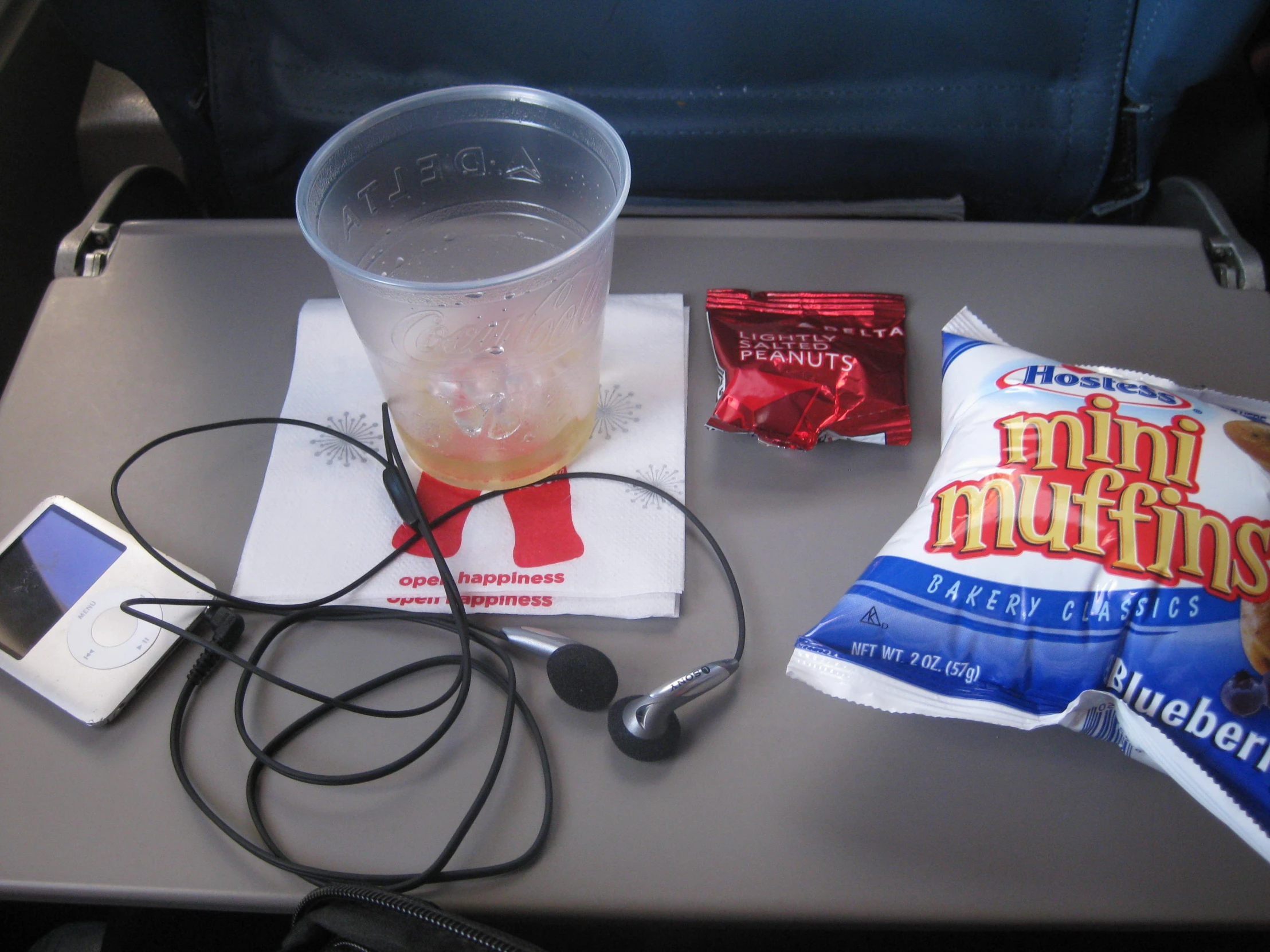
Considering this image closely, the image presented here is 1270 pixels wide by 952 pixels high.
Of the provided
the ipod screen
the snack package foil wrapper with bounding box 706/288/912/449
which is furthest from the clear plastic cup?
the ipod screen

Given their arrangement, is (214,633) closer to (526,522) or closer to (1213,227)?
(526,522)

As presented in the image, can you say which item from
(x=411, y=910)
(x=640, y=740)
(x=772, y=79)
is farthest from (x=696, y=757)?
(x=772, y=79)

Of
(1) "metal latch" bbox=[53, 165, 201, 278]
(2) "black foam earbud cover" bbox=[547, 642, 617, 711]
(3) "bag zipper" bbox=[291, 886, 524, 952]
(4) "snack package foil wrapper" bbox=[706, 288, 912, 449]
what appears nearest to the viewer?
(3) "bag zipper" bbox=[291, 886, 524, 952]

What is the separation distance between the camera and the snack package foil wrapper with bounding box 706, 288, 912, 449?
63 cm

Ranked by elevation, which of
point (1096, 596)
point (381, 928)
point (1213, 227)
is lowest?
point (381, 928)

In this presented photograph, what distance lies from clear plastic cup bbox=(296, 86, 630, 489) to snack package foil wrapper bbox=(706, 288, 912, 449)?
11 cm

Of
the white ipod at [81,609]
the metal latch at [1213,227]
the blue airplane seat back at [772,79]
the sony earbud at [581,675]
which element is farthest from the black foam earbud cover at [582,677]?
the metal latch at [1213,227]

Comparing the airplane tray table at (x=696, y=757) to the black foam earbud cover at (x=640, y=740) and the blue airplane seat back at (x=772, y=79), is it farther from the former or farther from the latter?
the blue airplane seat back at (x=772, y=79)

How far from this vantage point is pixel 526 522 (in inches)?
24.0

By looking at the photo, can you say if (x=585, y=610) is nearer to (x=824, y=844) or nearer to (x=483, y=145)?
(x=824, y=844)

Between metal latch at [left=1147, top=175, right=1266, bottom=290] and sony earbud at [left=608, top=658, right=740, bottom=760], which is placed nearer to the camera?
sony earbud at [left=608, top=658, right=740, bottom=760]

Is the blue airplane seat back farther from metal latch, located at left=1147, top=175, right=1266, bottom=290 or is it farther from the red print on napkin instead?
the red print on napkin

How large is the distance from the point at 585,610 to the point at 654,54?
477mm

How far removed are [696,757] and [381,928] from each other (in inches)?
7.6
